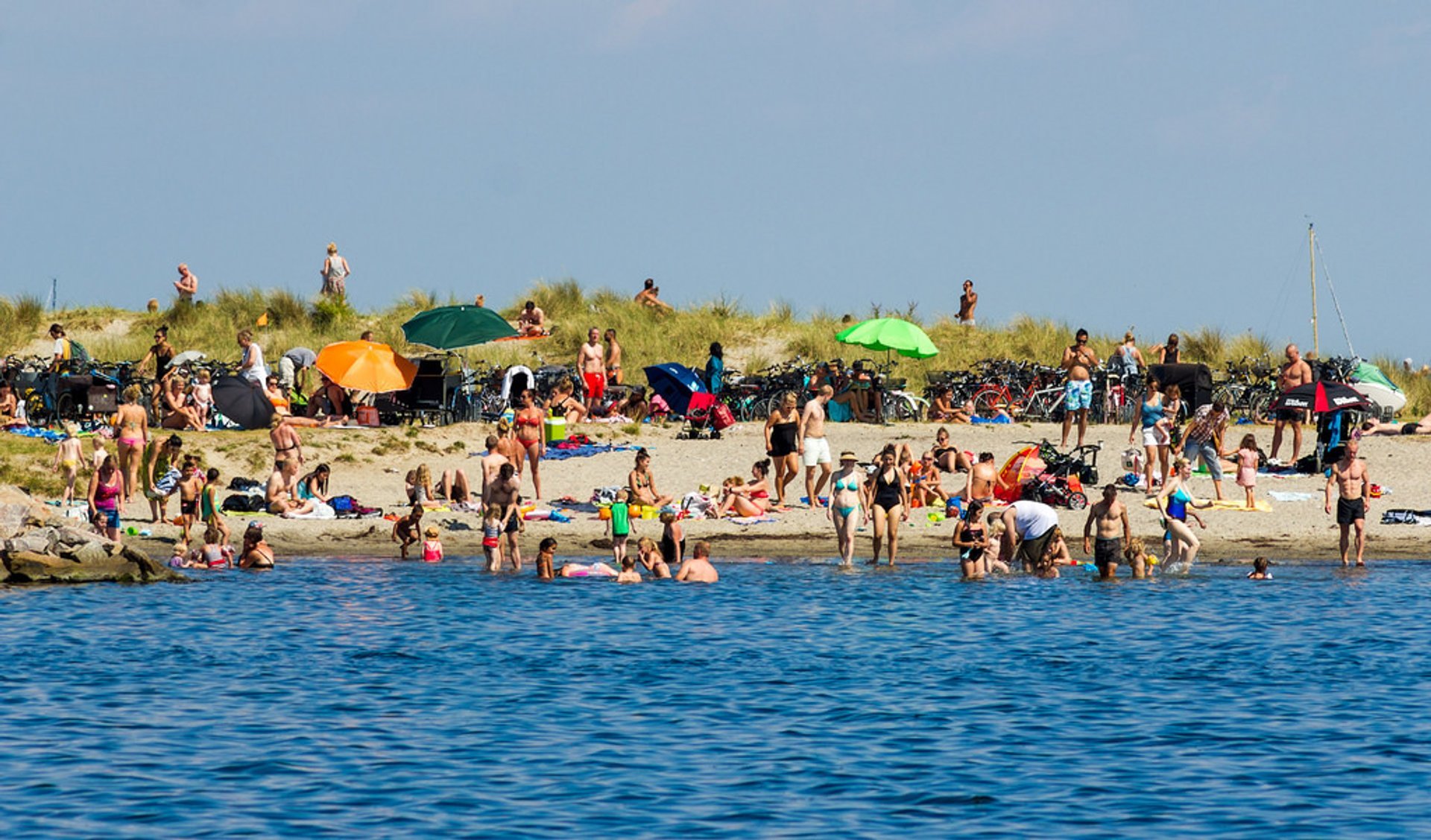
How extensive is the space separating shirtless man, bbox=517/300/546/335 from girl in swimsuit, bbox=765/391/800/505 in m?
13.1

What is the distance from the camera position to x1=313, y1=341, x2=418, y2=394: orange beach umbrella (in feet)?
95.9

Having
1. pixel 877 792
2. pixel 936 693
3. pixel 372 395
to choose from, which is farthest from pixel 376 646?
pixel 372 395

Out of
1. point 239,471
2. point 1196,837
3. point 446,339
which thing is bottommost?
point 1196,837

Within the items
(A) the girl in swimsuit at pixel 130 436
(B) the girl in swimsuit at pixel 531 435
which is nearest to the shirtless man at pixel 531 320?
(B) the girl in swimsuit at pixel 531 435

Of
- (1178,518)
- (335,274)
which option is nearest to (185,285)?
(335,274)

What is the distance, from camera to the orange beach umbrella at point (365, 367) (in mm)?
29234

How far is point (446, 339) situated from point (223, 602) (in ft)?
33.5

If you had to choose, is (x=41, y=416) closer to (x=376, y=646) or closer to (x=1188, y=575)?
(x=376, y=646)

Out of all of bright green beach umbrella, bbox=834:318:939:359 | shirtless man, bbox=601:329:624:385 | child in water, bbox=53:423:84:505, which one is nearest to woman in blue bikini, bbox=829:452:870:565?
bright green beach umbrella, bbox=834:318:939:359

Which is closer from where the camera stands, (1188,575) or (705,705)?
(705,705)

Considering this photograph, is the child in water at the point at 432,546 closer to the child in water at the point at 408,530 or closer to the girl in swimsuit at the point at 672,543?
the child in water at the point at 408,530

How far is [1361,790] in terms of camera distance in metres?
13.2

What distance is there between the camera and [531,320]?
39625mm

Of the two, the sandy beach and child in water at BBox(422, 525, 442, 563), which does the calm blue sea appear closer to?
child in water at BBox(422, 525, 442, 563)
